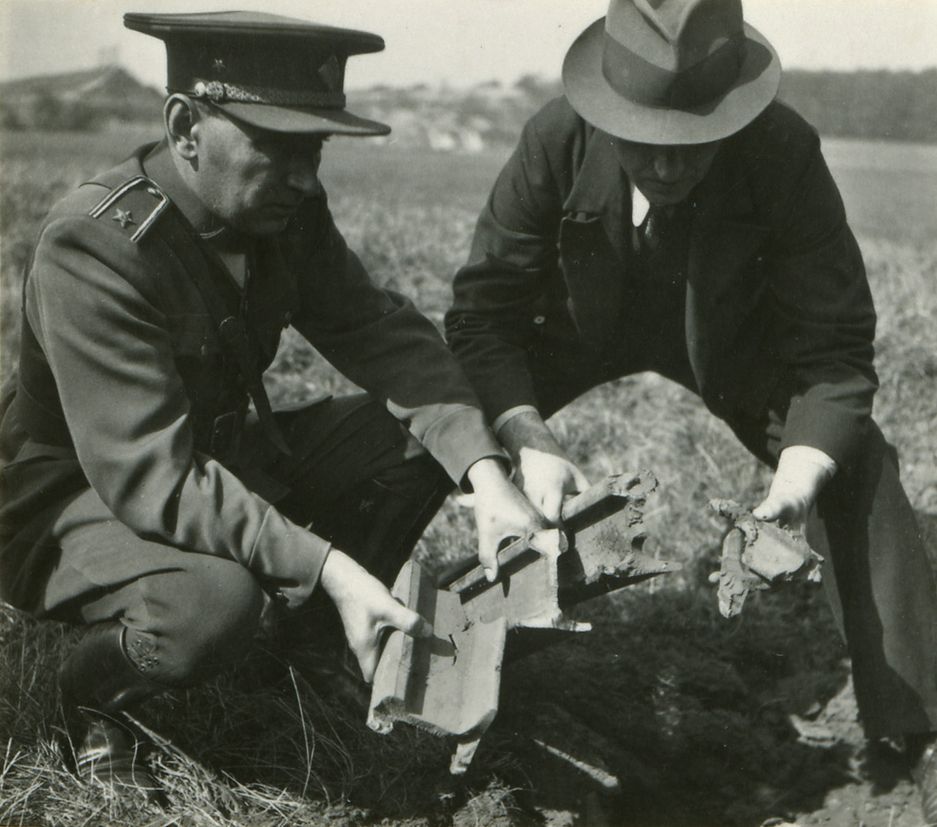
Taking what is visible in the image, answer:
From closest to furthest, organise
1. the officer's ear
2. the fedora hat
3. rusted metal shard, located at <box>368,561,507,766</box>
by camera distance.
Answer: rusted metal shard, located at <box>368,561,507,766</box>, the officer's ear, the fedora hat

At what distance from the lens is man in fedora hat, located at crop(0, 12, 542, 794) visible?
2334 mm

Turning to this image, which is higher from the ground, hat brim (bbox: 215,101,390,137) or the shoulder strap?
hat brim (bbox: 215,101,390,137)

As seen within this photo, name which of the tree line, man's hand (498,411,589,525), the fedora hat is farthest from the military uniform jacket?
the tree line

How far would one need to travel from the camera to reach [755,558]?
2.48 metres

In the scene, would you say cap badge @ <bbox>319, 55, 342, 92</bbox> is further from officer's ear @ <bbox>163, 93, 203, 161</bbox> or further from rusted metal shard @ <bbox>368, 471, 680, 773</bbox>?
rusted metal shard @ <bbox>368, 471, 680, 773</bbox>

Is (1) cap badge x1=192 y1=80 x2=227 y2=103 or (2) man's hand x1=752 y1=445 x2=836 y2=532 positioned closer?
(1) cap badge x1=192 y1=80 x2=227 y2=103

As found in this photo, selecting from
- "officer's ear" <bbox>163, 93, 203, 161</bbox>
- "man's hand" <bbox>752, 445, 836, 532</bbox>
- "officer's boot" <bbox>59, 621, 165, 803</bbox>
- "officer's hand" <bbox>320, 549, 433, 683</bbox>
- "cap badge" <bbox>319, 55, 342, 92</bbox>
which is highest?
"cap badge" <bbox>319, 55, 342, 92</bbox>

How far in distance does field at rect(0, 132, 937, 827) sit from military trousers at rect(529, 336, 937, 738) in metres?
0.28

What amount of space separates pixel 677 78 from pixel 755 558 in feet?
3.54

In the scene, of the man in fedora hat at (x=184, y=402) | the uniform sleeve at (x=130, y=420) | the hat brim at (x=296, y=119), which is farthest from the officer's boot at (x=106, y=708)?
the hat brim at (x=296, y=119)

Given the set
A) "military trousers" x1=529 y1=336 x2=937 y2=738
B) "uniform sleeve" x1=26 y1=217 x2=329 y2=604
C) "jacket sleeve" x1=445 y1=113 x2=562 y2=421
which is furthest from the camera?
"jacket sleeve" x1=445 y1=113 x2=562 y2=421

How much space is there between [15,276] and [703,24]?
3811 millimetres

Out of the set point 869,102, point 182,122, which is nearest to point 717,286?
point 182,122

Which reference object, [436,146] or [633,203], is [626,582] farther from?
[436,146]
